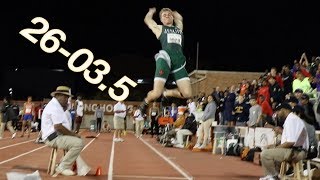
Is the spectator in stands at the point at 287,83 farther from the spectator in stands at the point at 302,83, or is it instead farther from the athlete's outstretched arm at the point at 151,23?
the athlete's outstretched arm at the point at 151,23

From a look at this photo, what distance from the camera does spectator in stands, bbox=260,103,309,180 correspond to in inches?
361

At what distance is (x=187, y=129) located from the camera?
19.5m

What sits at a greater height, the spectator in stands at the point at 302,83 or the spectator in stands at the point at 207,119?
the spectator in stands at the point at 302,83

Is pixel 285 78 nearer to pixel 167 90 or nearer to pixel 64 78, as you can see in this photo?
pixel 167 90

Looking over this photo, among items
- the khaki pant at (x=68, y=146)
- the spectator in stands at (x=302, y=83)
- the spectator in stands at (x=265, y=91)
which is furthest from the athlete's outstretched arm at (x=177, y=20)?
the spectator in stands at (x=265, y=91)

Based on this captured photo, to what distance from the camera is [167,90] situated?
288 inches

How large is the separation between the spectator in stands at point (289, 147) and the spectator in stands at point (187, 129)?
9947mm

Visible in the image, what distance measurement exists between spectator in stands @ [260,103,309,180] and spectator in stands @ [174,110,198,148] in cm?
995

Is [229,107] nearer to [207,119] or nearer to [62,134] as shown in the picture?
[207,119]

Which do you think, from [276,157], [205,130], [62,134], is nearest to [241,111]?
[205,130]

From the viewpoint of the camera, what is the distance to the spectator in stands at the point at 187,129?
19406mm

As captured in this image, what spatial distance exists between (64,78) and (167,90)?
31.2 meters

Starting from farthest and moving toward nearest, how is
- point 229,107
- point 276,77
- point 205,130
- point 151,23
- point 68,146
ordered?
point 229,107 → point 205,130 → point 276,77 → point 68,146 → point 151,23

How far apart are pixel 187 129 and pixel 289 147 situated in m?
10.3
